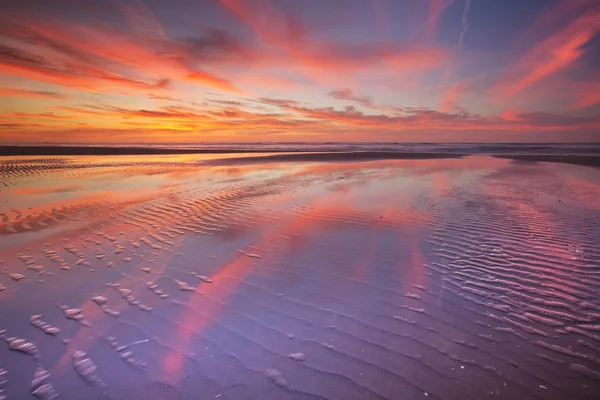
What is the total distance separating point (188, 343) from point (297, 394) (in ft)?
4.53

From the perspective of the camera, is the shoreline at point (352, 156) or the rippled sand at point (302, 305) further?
the shoreline at point (352, 156)

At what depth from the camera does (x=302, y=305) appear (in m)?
3.87

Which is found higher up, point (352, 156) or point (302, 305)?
point (352, 156)

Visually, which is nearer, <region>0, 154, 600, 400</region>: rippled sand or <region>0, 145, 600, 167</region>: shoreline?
<region>0, 154, 600, 400</region>: rippled sand

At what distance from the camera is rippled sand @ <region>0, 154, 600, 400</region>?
8.79 ft

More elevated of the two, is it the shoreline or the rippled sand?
the shoreline

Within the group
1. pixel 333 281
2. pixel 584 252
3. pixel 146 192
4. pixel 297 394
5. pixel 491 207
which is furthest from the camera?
pixel 146 192

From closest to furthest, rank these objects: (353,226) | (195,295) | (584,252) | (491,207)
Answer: (195,295), (584,252), (353,226), (491,207)

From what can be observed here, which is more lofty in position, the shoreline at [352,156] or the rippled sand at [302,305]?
the shoreline at [352,156]

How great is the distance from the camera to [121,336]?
325cm

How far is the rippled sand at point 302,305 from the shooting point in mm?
2680

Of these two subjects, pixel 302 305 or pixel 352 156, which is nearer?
pixel 302 305

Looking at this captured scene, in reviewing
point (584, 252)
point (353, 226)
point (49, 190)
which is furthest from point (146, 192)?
point (584, 252)

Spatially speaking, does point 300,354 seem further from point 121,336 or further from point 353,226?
point 353,226
